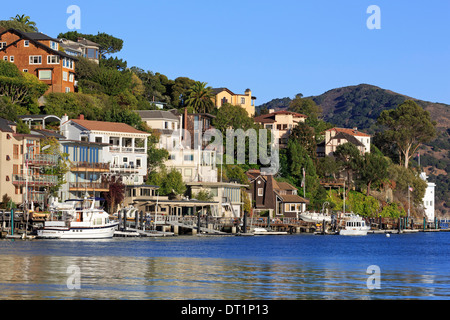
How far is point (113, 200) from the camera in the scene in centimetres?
10419

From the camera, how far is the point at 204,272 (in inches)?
2044

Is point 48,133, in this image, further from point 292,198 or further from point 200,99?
point 200,99

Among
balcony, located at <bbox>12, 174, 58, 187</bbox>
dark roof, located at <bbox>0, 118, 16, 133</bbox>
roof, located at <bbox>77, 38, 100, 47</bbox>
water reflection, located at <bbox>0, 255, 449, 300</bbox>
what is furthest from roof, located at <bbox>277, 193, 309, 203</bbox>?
water reflection, located at <bbox>0, 255, 449, 300</bbox>

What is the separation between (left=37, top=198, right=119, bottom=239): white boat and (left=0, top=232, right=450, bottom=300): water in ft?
8.79

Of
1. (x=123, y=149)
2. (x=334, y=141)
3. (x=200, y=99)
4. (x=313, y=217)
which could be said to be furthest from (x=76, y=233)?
(x=334, y=141)

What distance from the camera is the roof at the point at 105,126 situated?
10896 cm

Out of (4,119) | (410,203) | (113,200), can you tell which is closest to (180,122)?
(113,200)

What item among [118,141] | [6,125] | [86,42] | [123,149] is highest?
[86,42]

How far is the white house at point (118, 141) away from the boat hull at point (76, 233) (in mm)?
22974

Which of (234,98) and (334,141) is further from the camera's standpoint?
(234,98)

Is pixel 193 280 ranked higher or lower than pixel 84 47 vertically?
lower

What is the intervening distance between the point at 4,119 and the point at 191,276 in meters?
54.4

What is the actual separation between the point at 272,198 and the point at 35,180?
5074 cm
